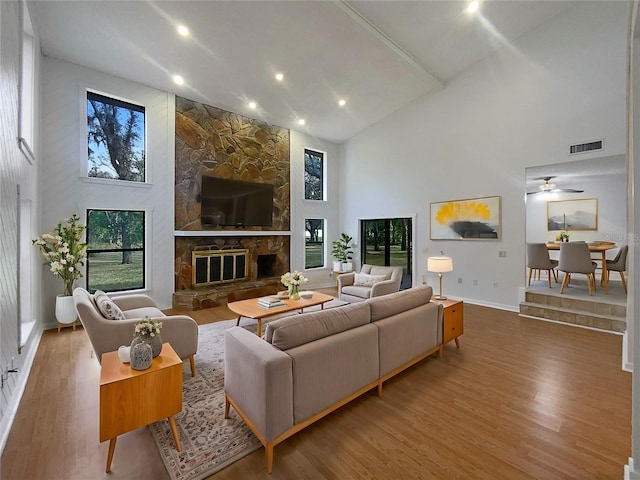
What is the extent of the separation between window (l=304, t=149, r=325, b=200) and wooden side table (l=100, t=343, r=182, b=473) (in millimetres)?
6474

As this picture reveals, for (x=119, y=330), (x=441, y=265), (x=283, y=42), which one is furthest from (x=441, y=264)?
Answer: (x=283, y=42)

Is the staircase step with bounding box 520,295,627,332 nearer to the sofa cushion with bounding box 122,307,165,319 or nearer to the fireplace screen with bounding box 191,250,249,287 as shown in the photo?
the fireplace screen with bounding box 191,250,249,287

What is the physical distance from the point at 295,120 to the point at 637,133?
6.61 m

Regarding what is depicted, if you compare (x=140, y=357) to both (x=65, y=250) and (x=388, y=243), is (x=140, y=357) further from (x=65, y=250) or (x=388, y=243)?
(x=388, y=243)

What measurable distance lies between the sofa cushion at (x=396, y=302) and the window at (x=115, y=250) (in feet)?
15.6

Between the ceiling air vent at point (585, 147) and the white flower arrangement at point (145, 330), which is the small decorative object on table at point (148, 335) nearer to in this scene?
the white flower arrangement at point (145, 330)

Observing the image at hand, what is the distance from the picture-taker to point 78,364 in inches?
129

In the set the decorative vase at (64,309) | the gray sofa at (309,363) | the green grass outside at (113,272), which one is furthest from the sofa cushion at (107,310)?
the green grass outside at (113,272)

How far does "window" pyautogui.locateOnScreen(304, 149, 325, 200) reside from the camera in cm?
811

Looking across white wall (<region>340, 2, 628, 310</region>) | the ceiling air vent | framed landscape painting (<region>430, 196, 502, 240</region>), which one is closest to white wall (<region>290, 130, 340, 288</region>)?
white wall (<region>340, 2, 628, 310</region>)

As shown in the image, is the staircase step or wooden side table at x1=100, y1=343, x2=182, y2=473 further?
the staircase step

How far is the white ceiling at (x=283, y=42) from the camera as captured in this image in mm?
3947

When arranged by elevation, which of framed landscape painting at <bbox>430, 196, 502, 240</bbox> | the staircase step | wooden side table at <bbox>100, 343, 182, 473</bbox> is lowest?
the staircase step

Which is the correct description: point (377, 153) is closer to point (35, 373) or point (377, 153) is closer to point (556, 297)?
point (556, 297)
